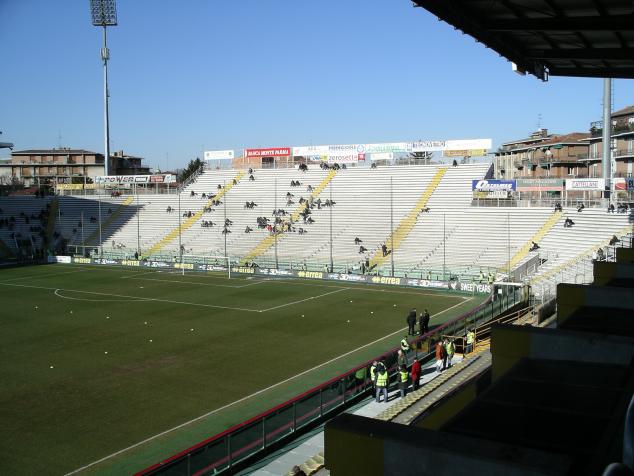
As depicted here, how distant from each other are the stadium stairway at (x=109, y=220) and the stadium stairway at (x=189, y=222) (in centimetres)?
807

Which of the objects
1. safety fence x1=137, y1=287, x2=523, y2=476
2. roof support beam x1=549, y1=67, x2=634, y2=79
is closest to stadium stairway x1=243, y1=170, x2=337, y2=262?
safety fence x1=137, y1=287, x2=523, y2=476

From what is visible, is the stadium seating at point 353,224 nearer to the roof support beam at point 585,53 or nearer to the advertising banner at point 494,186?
the advertising banner at point 494,186

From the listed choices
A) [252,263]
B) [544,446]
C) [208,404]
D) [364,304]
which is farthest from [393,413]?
[252,263]

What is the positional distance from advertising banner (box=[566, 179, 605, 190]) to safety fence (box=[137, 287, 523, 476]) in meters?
28.2

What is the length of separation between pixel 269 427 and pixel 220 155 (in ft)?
196

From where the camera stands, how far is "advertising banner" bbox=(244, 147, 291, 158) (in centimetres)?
6625

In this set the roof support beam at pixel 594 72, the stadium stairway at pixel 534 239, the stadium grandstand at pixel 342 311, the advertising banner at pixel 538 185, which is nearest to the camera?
the stadium grandstand at pixel 342 311

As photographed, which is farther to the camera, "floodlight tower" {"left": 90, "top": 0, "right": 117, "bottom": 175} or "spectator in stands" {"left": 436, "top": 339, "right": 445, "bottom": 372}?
"floodlight tower" {"left": 90, "top": 0, "right": 117, "bottom": 175}

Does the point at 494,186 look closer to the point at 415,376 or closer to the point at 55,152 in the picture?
the point at 415,376

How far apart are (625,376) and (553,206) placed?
4333 centimetres

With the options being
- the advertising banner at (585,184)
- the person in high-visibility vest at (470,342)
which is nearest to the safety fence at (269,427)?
the person in high-visibility vest at (470,342)

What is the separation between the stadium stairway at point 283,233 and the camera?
51375 millimetres

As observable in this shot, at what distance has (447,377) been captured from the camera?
650 inches

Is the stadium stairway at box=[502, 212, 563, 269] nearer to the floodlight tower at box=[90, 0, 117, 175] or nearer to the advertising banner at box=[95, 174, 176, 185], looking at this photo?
the advertising banner at box=[95, 174, 176, 185]
